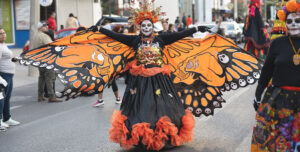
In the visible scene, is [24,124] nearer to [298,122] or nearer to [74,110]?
[74,110]

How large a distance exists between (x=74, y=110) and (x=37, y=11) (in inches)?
267

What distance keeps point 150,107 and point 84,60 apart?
4.29ft

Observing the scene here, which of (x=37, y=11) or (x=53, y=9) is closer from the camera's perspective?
(x=37, y=11)

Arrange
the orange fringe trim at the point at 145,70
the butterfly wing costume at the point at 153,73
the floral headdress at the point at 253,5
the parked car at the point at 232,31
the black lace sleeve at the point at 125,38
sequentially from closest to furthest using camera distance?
the butterfly wing costume at the point at 153,73, the orange fringe trim at the point at 145,70, the black lace sleeve at the point at 125,38, the floral headdress at the point at 253,5, the parked car at the point at 232,31

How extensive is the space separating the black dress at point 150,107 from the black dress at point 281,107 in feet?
5.33

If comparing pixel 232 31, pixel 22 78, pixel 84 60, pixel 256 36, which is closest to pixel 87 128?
pixel 84 60

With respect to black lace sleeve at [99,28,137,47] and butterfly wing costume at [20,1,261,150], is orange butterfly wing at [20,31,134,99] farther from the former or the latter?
black lace sleeve at [99,28,137,47]

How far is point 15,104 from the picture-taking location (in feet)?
33.4

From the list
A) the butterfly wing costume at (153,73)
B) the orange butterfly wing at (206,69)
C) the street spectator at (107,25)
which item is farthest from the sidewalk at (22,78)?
the orange butterfly wing at (206,69)

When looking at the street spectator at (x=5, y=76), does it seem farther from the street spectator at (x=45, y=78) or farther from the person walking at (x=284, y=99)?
the person walking at (x=284, y=99)

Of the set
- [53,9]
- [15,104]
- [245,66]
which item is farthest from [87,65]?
[53,9]

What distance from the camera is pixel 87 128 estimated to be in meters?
7.20

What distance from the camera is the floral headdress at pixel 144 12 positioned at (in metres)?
5.90

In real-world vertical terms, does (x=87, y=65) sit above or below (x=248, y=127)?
above
